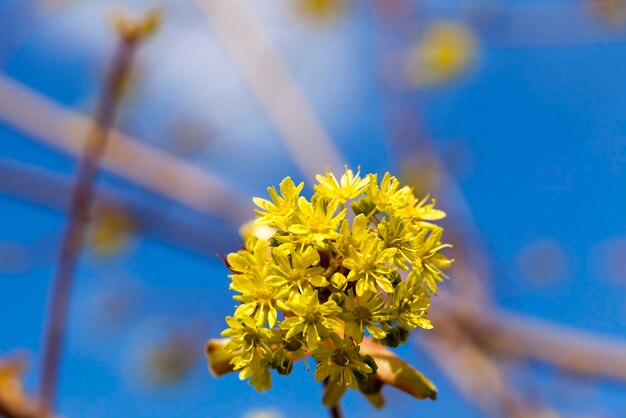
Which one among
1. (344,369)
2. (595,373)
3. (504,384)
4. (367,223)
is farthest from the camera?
(504,384)

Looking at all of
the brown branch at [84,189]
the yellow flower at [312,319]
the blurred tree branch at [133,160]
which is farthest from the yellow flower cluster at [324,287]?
the blurred tree branch at [133,160]

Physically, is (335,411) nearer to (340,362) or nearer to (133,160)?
(340,362)

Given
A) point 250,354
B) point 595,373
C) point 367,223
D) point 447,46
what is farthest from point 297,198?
point 447,46

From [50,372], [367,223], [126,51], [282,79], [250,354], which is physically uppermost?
[282,79]

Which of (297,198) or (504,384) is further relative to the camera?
(504,384)

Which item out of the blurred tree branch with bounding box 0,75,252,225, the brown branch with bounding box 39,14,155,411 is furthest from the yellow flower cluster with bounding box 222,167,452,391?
the blurred tree branch with bounding box 0,75,252,225

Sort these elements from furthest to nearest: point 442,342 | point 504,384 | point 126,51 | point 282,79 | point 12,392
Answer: point 282,79
point 442,342
point 504,384
point 126,51
point 12,392

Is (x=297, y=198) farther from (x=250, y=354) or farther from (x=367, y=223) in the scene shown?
(x=250, y=354)

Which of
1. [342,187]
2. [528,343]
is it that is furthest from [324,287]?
[528,343]
